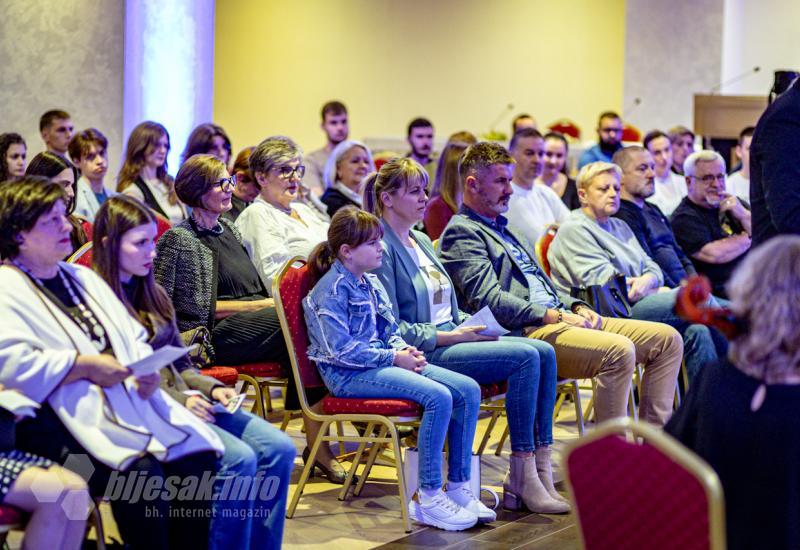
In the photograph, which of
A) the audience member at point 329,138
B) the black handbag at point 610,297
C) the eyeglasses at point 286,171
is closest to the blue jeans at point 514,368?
the black handbag at point 610,297

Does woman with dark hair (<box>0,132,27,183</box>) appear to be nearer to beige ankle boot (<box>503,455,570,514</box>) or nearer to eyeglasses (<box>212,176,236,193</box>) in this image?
eyeglasses (<box>212,176,236,193</box>)

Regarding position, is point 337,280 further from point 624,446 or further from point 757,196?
point 624,446

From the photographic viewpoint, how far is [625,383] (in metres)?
4.17

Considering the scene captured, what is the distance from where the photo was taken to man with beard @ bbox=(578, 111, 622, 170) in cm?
821

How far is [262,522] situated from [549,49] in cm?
991

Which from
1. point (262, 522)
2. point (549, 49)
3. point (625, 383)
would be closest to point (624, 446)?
point (262, 522)

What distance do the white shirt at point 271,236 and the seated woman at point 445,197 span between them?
83 centimetres

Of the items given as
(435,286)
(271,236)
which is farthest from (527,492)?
(271,236)

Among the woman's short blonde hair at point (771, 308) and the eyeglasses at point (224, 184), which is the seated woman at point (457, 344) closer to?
the eyeglasses at point (224, 184)

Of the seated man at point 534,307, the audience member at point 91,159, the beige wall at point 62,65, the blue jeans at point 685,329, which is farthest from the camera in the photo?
the beige wall at point 62,65

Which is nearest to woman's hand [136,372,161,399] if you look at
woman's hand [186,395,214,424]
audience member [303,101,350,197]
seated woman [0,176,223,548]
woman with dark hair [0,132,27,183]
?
seated woman [0,176,223,548]

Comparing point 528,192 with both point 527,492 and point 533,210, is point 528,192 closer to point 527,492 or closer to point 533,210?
point 533,210

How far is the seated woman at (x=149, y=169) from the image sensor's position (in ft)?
17.4

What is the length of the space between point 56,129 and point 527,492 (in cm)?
341
